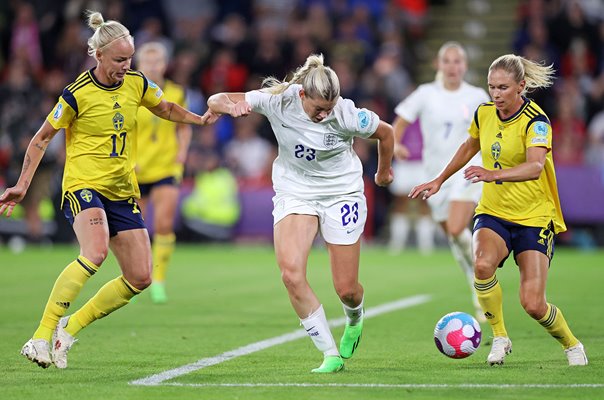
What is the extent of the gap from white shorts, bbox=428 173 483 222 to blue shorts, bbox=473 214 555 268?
9.23 feet

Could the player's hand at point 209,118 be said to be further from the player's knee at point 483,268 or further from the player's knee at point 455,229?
the player's knee at point 455,229

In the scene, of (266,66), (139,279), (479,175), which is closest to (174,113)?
(139,279)

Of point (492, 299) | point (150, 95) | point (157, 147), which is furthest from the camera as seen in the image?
point (157, 147)

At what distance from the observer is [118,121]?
8164 millimetres

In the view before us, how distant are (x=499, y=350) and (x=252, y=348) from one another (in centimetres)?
199

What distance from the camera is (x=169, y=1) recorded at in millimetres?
25594

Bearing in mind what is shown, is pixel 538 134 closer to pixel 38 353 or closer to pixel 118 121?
pixel 118 121

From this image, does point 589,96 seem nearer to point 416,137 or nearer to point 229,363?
point 416,137

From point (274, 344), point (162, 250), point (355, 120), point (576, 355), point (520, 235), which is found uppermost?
point (355, 120)

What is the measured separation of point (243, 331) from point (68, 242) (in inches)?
464

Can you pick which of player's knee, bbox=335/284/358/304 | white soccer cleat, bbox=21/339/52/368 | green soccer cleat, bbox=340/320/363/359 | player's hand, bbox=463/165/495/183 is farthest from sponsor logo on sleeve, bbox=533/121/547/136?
white soccer cleat, bbox=21/339/52/368

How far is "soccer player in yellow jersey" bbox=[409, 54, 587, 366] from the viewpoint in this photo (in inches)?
308

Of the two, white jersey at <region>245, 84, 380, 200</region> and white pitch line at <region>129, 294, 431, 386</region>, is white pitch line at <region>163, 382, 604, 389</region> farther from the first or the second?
white jersey at <region>245, 84, 380, 200</region>

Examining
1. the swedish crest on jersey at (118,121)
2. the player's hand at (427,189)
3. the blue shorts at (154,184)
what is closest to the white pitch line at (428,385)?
the player's hand at (427,189)
